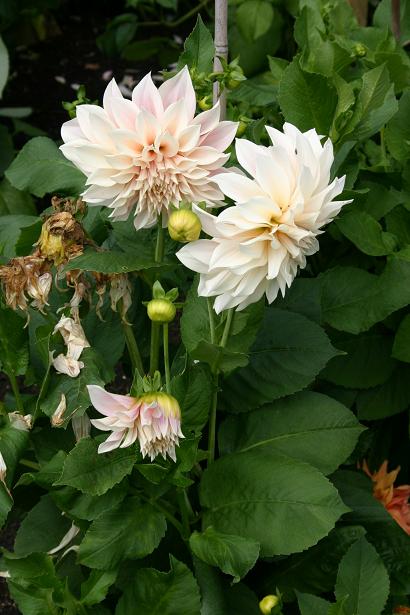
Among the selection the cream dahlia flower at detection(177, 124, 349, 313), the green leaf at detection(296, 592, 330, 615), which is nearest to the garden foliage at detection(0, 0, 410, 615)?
the green leaf at detection(296, 592, 330, 615)

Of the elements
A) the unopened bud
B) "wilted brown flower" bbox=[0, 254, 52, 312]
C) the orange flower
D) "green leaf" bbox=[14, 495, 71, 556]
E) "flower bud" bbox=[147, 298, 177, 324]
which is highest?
the unopened bud

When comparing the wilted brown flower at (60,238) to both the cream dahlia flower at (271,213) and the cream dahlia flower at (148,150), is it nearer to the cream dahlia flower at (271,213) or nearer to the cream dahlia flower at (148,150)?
the cream dahlia flower at (148,150)

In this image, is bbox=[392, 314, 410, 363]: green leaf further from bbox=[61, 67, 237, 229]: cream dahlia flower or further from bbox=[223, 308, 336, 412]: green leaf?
bbox=[61, 67, 237, 229]: cream dahlia flower

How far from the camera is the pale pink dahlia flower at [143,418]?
977 millimetres

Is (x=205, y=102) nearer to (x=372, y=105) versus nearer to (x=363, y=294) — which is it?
(x=372, y=105)

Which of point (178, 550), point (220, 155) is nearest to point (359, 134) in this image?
point (220, 155)

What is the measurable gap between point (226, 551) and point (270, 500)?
9cm

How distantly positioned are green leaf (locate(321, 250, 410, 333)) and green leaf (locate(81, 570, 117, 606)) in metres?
0.45

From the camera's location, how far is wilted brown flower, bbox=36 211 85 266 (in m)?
1.06

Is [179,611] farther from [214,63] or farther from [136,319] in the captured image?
[214,63]

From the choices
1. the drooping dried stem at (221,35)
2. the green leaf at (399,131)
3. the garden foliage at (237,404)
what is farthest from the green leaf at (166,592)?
the green leaf at (399,131)

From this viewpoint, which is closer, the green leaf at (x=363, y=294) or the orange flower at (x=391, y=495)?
the green leaf at (x=363, y=294)

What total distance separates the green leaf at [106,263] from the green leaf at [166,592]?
327 mm

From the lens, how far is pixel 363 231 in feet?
4.33
